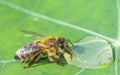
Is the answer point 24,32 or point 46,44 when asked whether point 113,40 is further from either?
point 24,32

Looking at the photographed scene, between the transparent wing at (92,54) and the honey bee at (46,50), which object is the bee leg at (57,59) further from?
the transparent wing at (92,54)

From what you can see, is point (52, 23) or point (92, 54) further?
point (52, 23)

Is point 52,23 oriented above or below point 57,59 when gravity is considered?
above

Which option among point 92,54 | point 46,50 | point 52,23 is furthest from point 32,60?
point 52,23

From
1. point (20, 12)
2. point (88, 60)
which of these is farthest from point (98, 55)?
point (20, 12)

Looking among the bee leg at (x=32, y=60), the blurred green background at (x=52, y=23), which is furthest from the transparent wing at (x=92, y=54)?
the bee leg at (x=32, y=60)

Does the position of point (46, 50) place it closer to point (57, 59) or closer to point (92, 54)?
point (57, 59)
